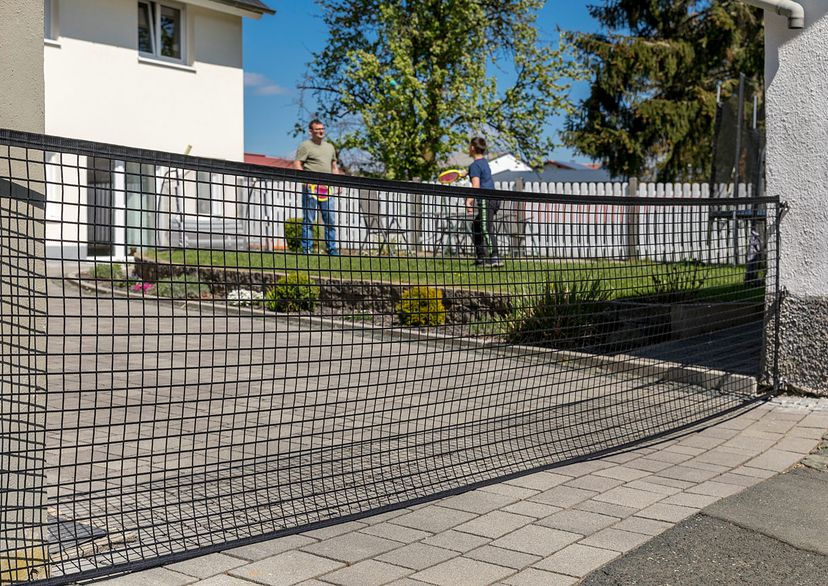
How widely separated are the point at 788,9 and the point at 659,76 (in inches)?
1168

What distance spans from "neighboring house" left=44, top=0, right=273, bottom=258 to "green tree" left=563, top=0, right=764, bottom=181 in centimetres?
1418

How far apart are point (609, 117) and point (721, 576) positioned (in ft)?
109

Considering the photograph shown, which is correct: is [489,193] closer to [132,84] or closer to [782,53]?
[782,53]

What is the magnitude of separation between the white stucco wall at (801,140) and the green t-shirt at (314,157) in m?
7.93

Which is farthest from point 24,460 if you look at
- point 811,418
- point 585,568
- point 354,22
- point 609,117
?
point 609,117

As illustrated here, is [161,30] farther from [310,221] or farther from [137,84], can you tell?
[310,221]

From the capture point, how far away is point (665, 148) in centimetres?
3522

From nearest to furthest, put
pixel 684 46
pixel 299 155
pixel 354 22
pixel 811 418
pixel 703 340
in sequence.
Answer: pixel 811 418
pixel 703 340
pixel 299 155
pixel 354 22
pixel 684 46

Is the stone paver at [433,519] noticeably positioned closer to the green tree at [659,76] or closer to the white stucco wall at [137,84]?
the white stucco wall at [137,84]

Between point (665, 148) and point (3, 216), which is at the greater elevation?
point (665, 148)

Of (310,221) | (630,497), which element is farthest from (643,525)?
(310,221)

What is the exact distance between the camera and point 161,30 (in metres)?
23.8

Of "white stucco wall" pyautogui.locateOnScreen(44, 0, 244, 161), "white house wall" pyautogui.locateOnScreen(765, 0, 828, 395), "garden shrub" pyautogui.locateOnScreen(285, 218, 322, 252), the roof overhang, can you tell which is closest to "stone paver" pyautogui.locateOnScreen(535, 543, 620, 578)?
"garden shrub" pyautogui.locateOnScreen(285, 218, 322, 252)

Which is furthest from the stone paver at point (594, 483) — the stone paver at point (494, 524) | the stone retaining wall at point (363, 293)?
the stone retaining wall at point (363, 293)
